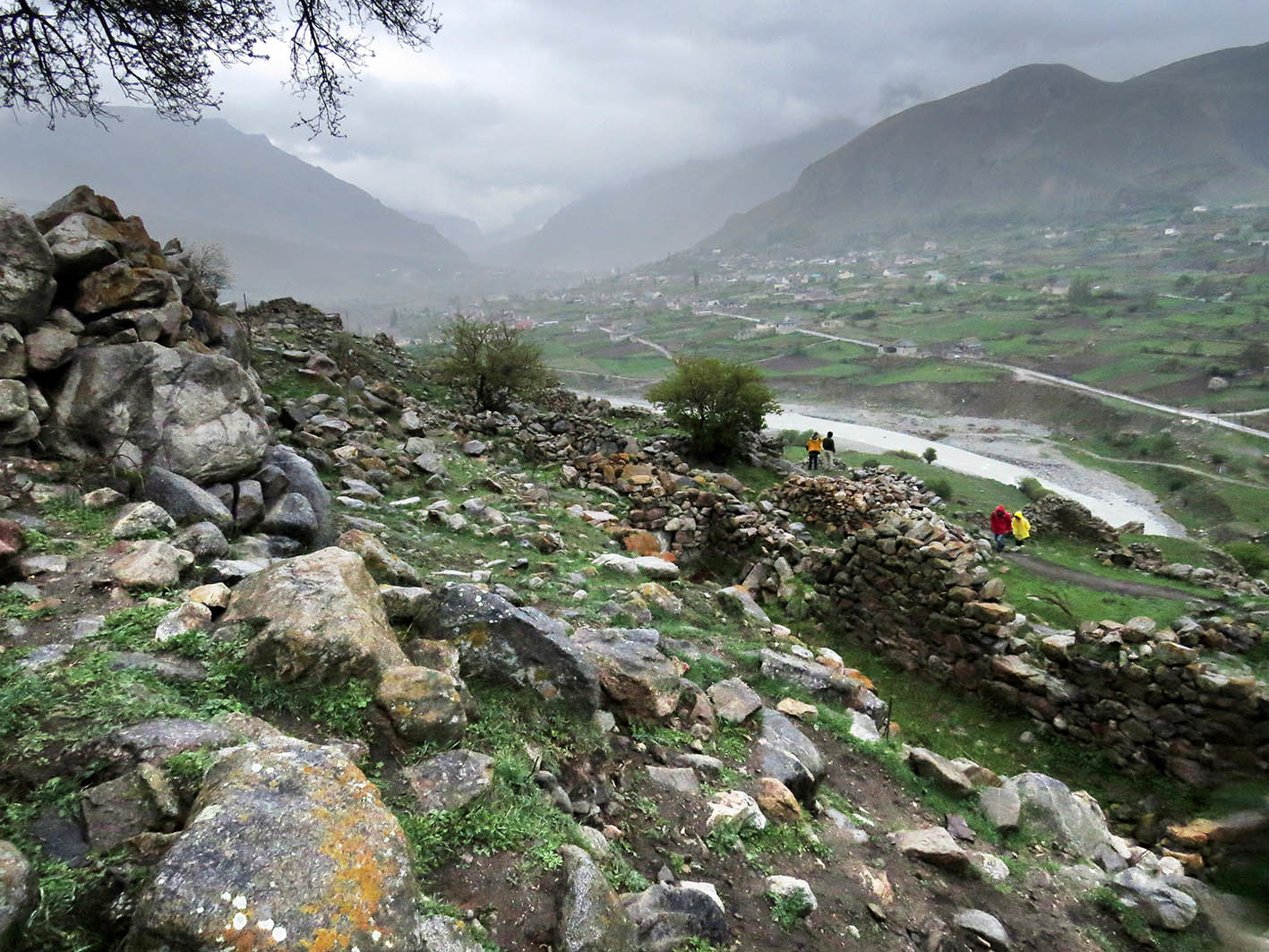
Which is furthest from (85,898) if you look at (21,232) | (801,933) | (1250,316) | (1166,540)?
(1250,316)

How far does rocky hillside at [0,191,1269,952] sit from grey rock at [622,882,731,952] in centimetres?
2

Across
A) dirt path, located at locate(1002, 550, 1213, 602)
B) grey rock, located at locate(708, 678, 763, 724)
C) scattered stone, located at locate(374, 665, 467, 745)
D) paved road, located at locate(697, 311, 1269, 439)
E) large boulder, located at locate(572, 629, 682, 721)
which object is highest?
scattered stone, located at locate(374, 665, 467, 745)

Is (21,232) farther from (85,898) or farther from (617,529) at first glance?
(617,529)

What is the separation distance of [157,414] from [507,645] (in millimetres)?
5335

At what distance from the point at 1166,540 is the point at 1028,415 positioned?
59.9 metres

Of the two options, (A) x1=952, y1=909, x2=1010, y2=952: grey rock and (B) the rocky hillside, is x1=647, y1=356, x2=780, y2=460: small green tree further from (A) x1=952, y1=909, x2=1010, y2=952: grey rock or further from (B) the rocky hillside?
(A) x1=952, y1=909, x2=1010, y2=952: grey rock

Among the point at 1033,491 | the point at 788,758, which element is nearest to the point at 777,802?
the point at 788,758

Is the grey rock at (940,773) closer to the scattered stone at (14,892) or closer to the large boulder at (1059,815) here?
the large boulder at (1059,815)

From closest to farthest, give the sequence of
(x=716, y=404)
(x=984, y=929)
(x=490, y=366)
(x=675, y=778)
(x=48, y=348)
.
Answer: (x=984, y=929) → (x=675, y=778) → (x=48, y=348) → (x=716, y=404) → (x=490, y=366)

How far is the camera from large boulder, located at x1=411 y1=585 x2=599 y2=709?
5.28 m

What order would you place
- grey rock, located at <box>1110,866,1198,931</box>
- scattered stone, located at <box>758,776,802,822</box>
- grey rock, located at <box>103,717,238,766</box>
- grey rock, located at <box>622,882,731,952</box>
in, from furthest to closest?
1. grey rock, located at <box>1110,866,1198,931</box>
2. scattered stone, located at <box>758,776,802,822</box>
3. grey rock, located at <box>622,882,731,952</box>
4. grey rock, located at <box>103,717,238,766</box>

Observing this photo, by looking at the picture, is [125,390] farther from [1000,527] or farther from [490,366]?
[1000,527]

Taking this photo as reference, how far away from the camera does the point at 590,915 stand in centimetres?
321

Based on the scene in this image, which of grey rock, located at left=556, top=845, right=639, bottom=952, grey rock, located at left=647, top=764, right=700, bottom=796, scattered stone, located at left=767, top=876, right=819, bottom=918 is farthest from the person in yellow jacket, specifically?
grey rock, located at left=556, top=845, right=639, bottom=952
